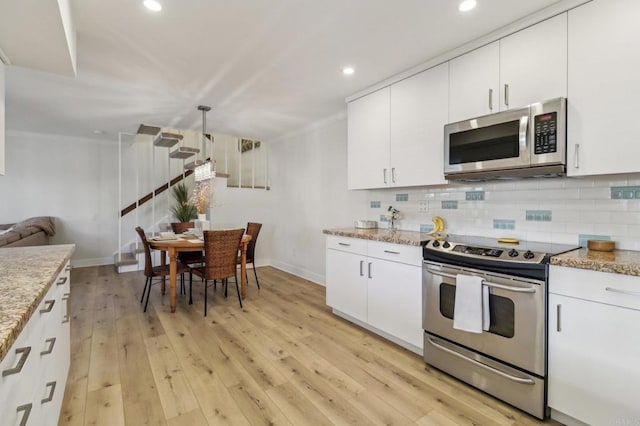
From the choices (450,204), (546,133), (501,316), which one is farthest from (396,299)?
(546,133)

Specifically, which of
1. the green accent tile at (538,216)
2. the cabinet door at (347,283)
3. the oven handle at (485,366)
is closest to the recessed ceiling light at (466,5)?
the green accent tile at (538,216)

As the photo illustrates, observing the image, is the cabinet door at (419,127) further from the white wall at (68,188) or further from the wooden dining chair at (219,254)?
the white wall at (68,188)

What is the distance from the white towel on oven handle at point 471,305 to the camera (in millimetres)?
1943

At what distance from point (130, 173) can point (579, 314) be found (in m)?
6.95

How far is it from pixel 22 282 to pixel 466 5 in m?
2.67

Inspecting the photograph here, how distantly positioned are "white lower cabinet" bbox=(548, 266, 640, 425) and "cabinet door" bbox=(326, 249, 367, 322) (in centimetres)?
149

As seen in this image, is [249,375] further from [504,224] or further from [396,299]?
[504,224]

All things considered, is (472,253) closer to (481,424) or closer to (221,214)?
(481,424)

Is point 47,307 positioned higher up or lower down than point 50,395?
higher up

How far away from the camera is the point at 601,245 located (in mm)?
1916

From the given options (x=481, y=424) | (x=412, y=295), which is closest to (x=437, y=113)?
(x=412, y=295)

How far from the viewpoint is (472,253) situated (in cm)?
204

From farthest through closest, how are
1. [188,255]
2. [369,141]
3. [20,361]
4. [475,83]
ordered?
[188,255]
[369,141]
[475,83]
[20,361]

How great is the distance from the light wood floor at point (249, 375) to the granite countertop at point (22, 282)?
893 millimetres
